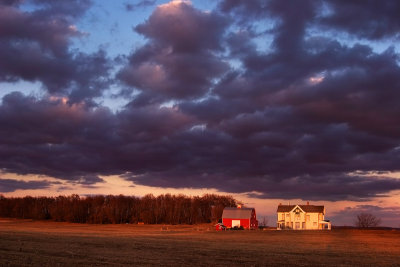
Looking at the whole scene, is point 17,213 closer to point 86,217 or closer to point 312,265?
point 86,217

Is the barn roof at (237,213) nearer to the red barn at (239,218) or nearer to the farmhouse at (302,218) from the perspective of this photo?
the red barn at (239,218)

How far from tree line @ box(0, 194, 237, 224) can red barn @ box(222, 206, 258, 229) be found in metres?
32.3

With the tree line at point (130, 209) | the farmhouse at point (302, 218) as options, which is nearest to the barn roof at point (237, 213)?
the farmhouse at point (302, 218)

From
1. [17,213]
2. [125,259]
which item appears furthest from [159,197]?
[125,259]

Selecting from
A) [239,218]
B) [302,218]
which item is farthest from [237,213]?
[302,218]

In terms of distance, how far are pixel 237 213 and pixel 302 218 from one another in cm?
1895

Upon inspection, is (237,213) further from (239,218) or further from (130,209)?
(130,209)

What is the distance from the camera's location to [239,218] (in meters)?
126

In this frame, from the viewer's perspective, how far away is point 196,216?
16638cm

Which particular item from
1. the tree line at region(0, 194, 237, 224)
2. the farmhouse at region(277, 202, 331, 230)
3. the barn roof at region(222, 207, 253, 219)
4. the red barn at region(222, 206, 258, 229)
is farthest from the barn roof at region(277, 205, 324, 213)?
the tree line at region(0, 194, 237, 224)

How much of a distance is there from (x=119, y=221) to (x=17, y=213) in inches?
2222

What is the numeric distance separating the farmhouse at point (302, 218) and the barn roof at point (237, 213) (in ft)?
33.6

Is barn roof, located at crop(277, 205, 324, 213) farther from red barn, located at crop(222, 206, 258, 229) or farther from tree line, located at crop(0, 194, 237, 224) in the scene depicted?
tree line, located at crop(0, 194, 237, 224)

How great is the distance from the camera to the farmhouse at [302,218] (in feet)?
426
